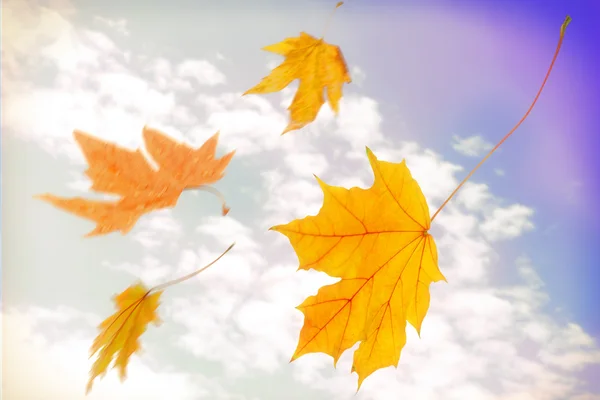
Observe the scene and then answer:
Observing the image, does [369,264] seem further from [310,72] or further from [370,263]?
[310,72]

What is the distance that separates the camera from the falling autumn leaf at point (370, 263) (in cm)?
44

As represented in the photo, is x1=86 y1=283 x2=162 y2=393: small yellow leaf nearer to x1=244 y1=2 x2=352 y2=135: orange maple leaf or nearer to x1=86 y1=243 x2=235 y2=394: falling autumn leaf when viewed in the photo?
x1=86 y1=243 x2=235 y2=394: falling autumn leaf

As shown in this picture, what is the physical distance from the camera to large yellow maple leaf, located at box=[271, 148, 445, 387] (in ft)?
1.45

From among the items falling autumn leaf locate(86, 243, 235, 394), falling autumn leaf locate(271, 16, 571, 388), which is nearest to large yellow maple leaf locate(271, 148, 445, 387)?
falling autumn leaf locate(271, 16, 571, 388)

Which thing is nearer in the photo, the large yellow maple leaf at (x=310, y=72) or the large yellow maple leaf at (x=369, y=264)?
the large yellow maple leaf at (x=369, y=264)

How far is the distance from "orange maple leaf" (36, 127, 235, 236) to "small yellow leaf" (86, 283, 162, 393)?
0.29 ft

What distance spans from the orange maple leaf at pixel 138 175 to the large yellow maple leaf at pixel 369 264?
155mm

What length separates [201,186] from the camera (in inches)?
22.2

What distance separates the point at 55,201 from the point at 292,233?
0.24 metres

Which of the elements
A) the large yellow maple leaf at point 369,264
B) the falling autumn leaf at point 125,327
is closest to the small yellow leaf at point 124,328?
the falling autumn leaf at point 125,327

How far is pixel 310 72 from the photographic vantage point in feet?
2.05

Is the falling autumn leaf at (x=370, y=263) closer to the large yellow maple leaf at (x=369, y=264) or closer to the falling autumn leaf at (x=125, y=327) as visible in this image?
the large yellow maple leaf at (x=369, y=264)

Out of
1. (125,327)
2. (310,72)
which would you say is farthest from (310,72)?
(125,327)

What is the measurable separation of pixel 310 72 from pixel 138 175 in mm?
254
